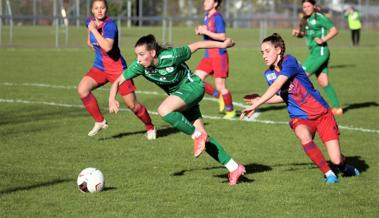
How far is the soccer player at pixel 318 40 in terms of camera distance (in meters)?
14.1

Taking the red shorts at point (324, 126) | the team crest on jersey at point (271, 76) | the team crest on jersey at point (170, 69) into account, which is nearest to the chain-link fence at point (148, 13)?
the team crest on jersey at point (170, 69)

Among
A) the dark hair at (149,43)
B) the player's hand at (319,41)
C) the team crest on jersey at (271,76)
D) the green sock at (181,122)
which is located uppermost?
the dark hair at (149,43)

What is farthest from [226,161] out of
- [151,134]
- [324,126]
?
[151,134]

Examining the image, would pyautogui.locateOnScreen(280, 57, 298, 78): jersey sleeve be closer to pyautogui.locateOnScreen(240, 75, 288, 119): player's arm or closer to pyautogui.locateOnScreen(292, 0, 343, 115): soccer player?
pyautogui.locateOnScreen(240, 75, 288, 119): player's arm

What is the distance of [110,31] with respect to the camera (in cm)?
1072

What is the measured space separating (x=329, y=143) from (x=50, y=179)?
9.90 feet

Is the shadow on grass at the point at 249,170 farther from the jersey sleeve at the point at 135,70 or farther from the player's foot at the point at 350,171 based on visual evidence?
the jersey sleeve at the point at 135,70

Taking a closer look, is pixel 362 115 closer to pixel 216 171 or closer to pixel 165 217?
pixel 216 171

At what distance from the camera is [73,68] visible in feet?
78.0

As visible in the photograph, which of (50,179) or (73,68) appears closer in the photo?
(50,179)

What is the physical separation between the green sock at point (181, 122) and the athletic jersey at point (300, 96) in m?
0.98

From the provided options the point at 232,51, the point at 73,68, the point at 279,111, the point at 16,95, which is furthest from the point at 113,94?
the point at 232,51

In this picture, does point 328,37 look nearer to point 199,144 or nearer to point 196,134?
point 196,134

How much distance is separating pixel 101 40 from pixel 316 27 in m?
5.28
